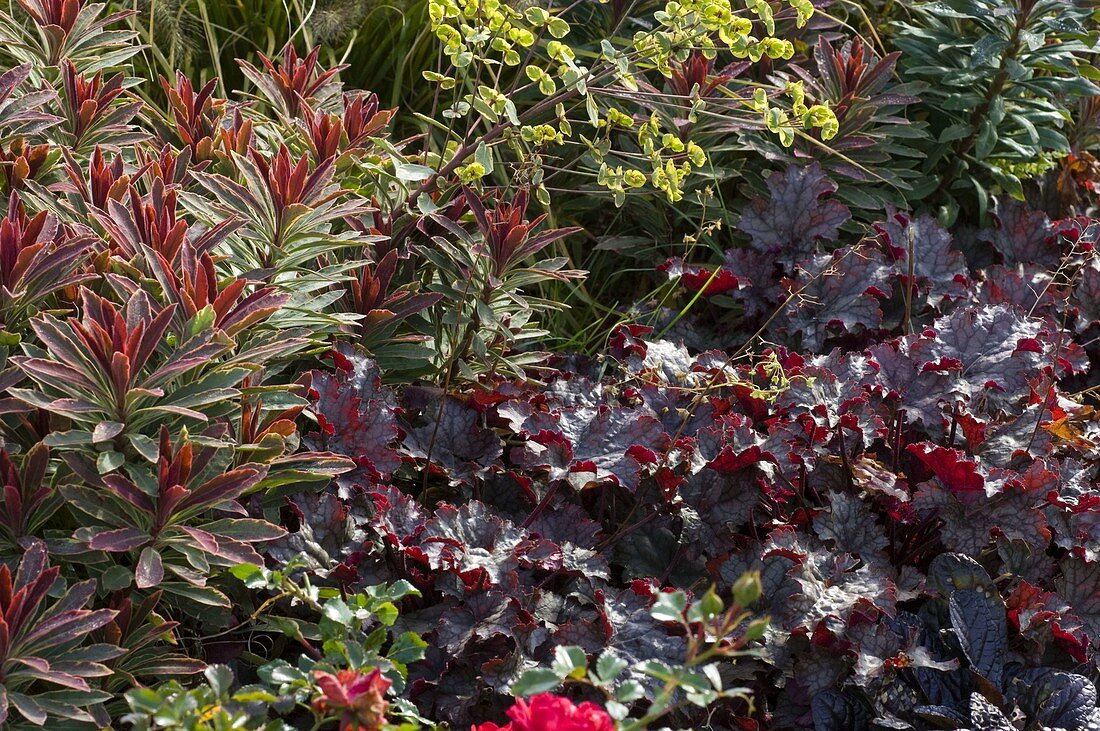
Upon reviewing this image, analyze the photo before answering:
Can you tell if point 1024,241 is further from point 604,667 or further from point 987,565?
point 604,667

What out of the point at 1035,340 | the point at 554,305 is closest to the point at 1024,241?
the point at 1035,340

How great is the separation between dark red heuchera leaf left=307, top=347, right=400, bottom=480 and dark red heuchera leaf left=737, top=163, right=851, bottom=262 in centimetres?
143

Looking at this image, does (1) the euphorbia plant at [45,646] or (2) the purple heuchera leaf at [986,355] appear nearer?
(1) the euphorbia plant at [45,646]

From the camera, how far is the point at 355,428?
7.02ft

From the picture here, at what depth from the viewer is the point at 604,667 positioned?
53.9 inches

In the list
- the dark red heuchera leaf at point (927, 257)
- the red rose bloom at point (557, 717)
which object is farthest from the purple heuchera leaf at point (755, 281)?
the red rose bloom at point (557, 717)

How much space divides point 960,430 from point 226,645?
67.0 inches

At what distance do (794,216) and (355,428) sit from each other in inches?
62.1

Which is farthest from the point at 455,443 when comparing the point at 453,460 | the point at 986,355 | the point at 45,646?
the point at 986,355

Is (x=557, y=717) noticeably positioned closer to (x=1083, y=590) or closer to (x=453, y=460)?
(x=453, y=460)

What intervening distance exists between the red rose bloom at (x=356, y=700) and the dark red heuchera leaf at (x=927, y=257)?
206cm

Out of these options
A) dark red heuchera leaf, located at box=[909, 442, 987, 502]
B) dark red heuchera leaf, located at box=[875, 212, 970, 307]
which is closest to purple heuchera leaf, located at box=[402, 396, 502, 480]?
dark red heuchera leaf, located at box=[909, 442, 987, 502]

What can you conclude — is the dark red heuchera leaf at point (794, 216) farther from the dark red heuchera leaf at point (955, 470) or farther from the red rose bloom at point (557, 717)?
the red rose bloom at point (557, 717)

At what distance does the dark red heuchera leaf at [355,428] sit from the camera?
213cm
